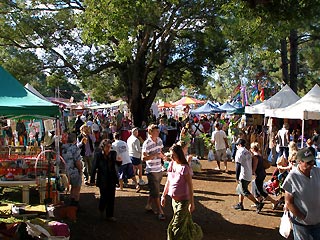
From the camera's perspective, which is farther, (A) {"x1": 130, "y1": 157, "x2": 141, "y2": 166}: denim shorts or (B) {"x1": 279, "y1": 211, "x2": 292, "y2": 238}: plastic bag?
(A) {"x1": 130, "y1": 157, "x2": 141, "y2": 166}: denim shorts

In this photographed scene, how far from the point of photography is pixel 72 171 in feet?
26.0

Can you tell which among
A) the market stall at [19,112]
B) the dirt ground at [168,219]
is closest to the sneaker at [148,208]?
the dirt ground at [168,219]

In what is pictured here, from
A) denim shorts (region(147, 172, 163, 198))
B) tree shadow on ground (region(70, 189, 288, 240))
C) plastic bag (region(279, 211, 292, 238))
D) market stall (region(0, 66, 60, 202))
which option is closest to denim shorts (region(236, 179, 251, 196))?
tree shadow on ground (region(70, 189, 288, 240))

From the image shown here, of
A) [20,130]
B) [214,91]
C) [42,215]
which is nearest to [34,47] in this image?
[20,130]

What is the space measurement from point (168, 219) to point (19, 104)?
3.40 meters

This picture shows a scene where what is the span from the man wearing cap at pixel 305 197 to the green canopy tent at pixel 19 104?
4.06m

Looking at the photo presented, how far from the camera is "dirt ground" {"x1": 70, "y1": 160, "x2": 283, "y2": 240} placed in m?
7.17

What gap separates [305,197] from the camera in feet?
14.6

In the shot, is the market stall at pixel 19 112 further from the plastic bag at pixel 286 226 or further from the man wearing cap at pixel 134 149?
the plastic bag at pixel 286 226

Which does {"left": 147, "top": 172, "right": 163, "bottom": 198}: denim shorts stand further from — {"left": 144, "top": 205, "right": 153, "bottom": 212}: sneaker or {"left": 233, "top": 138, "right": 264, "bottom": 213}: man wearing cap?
{"left": 233, "top": 138, "right": 264, "bottom": 213}: man wearing cap

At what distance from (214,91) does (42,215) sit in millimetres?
79903

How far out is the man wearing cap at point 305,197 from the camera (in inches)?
175

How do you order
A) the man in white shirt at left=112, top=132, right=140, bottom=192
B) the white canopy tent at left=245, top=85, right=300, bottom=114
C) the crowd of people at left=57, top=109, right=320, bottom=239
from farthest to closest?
1. the white canopy tent at left=245, top=85, right=300, bottom=114
2. the man in white shirt at left=112, top=132, right=140, bottom=192
3. the crowd of people at left=57, top=109, right=320, bottom=239

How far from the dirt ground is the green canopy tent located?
6.56 ft
